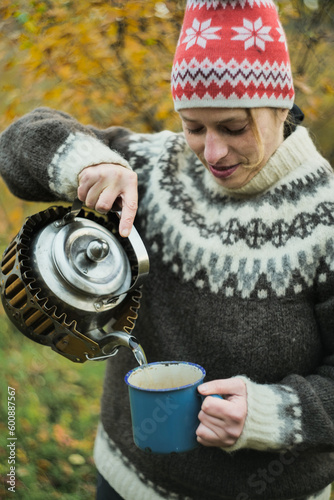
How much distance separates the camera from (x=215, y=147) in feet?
4.22

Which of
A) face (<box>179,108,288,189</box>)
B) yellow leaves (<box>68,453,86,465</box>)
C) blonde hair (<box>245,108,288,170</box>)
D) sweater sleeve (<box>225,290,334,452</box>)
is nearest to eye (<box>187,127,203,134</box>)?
face (<box>179,108,288,189</box>)

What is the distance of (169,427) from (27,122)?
2.86ft

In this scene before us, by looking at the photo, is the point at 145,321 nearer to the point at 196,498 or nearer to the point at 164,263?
the point at 164,263

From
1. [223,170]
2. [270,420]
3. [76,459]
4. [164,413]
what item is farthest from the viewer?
[76,459]

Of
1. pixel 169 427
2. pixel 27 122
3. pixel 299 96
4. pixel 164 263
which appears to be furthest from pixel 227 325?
pixel 299 96

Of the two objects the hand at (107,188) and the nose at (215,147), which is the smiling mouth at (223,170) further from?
the hand at (107,188)

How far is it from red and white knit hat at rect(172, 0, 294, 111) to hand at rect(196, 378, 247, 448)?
2.02 feet

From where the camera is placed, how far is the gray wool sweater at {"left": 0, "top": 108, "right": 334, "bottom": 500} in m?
1.30

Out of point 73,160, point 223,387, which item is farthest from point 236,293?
point 73,160

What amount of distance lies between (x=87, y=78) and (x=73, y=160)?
1483 mm

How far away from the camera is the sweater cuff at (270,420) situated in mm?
1190

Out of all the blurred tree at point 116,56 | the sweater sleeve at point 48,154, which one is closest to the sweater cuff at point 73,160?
the sweater sleeve at point 48,154

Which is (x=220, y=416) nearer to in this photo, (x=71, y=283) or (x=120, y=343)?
(x=120, y=343)

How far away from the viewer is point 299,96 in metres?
2.75
